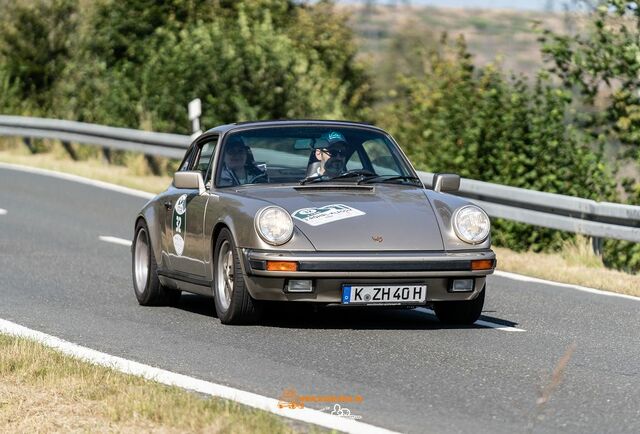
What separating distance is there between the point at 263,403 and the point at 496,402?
1101 mm

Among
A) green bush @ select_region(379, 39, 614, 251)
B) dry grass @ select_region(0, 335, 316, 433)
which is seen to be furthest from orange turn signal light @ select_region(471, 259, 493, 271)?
green bush @ select_region(379, 39, 614, 251)

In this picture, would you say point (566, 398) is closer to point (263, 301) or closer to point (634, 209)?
point (263, 301)

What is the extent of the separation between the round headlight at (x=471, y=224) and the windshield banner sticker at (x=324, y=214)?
0.64 metres

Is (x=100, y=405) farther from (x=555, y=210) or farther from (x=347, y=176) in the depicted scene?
(x=555, y=210)

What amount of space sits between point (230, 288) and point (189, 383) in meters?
2.46

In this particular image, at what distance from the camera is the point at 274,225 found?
927 cm

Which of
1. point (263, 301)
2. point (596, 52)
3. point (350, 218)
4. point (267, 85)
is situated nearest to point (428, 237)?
point (350, 218)

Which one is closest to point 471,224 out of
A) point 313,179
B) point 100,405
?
point 313,179

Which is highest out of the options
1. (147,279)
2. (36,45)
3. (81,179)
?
(147,279)

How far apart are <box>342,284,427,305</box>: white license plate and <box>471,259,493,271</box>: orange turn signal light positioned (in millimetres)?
371

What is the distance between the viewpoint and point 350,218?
9.37m

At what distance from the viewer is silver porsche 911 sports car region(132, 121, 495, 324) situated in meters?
9.18

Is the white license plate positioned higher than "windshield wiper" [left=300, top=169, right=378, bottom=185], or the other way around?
"windshield wiper" [left=300, top=169, right=378, bottom=185]

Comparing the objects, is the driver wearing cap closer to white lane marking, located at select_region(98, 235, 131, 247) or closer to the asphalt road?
the asphalt road
